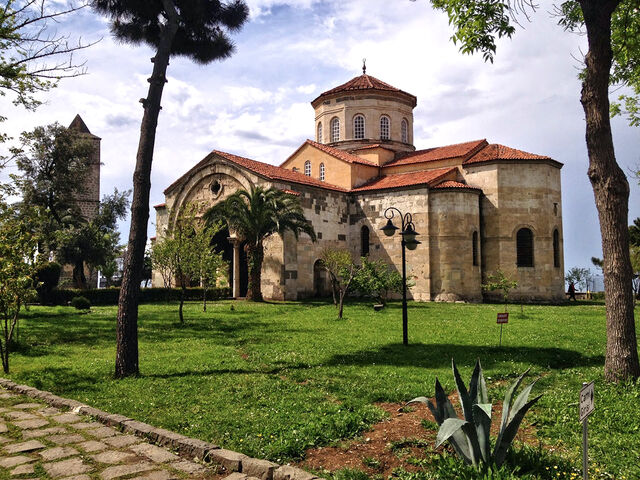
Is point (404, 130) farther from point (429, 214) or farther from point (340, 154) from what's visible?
point (429, 214)

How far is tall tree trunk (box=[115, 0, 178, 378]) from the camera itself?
967cm

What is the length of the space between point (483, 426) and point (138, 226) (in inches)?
304

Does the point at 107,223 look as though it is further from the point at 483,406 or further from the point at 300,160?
the point at 483,406

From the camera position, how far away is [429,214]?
26062mm

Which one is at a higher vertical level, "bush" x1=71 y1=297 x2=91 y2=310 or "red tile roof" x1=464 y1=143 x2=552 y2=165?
"red tile roof" x1=464 y1=143 x2=552 y2=165

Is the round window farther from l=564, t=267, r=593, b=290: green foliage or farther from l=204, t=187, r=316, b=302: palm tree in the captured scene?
l=564, t=267, r=593, b=290: green foliage

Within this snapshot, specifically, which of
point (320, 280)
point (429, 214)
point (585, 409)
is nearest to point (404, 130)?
point (429, 214)

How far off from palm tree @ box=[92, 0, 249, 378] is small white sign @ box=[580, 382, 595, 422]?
792cm

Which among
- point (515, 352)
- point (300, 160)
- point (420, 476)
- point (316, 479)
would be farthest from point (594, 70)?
point (300, 160)

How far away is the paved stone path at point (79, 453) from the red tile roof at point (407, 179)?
→ 22.0 m

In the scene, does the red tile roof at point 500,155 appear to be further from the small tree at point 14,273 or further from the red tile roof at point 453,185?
the small tree at point 14,273

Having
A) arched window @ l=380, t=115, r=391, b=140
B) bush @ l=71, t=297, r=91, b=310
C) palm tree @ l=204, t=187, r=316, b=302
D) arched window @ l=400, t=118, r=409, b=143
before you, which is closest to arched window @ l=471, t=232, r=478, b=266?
palm tree @ l=204, t=187, r=316, b=302

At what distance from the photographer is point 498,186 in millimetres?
26281

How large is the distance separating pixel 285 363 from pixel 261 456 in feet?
16.8
